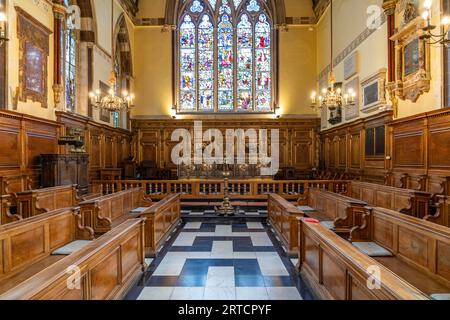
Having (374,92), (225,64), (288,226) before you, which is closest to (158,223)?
(288,226)

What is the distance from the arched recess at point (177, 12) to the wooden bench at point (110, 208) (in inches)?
442

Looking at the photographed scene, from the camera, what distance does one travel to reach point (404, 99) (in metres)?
8.13

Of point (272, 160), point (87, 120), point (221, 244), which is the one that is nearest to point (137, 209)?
point (221, 244)

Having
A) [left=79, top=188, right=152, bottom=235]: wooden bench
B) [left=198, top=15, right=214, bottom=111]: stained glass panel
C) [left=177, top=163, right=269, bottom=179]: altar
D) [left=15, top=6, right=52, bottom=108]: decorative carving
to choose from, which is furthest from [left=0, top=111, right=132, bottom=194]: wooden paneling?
[left=198, top=15, right=214, bottom=111]: stained glass panel

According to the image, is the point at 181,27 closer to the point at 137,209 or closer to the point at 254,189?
the point at 254,189

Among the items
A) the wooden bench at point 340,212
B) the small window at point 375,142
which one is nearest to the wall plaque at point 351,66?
the small window at point 375,142

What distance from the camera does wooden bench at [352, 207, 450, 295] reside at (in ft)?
9.61

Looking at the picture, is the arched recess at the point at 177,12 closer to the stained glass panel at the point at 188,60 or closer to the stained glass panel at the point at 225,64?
the stained glass panel at the point at 188,60

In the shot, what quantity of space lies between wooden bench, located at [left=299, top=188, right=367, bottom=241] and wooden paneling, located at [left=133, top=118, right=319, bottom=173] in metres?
8.23

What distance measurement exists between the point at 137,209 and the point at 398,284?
22.1ft

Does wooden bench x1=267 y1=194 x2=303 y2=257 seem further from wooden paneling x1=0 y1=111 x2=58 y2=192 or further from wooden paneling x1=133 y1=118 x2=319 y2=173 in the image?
wooden paneling x1=133 y1=118 x2=319 y2=173

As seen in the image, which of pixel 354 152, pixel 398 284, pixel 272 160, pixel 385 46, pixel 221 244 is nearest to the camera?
pixel 398 284
